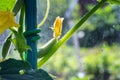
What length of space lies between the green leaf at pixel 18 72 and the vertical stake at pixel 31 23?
0.20 feet

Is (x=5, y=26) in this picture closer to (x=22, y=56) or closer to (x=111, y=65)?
(x=22, y=56)


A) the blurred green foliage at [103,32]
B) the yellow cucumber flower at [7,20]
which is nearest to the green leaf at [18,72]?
the yellow cucumber flower at [7,20]

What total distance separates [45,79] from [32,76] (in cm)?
2

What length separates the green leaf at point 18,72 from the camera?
0.45 meters

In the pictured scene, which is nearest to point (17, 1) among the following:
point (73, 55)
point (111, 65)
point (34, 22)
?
point (34, 22)

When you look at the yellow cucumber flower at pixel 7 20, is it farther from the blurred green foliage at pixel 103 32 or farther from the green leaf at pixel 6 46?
the blurred green foliage at pixel 103 32

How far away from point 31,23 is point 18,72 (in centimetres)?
10

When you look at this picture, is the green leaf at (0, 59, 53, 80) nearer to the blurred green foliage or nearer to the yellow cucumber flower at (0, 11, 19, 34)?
the yellow cucumber flower at (0, 11, 19, 34)

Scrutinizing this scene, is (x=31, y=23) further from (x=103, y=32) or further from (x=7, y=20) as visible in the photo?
(x=103, y=32)

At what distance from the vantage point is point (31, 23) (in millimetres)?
522

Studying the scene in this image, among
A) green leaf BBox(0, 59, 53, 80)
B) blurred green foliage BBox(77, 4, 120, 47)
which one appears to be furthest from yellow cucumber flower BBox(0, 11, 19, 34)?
blurred green foliage BBox(77, 4, 120, 47)

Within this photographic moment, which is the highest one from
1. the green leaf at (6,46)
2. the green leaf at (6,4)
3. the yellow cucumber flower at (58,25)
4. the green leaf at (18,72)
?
the green leaf at (6,4)

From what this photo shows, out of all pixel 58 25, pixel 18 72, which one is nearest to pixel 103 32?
pixel 58 25

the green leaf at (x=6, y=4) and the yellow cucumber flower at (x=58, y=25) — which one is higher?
the green leaf at (x=6, y=4)
